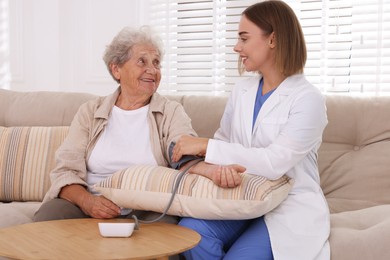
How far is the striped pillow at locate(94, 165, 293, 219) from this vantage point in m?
1.99

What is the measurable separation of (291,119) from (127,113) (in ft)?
2.18

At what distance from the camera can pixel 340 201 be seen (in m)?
2.61

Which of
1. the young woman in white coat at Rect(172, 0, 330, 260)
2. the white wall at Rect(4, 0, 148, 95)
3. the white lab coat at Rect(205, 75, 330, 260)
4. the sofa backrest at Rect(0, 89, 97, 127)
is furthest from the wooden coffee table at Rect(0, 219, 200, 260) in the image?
the white wall at Rect(4, 0, 148, 95)

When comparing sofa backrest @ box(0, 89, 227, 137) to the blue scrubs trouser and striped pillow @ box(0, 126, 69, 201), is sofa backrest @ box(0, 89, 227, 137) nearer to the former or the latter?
striped pillow @ box(0, 126, 69, 201)

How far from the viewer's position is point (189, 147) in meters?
2.19

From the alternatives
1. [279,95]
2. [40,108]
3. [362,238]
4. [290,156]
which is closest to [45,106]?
[40,108]

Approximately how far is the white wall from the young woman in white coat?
6.47 ft

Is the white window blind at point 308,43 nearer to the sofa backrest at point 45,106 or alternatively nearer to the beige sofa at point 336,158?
the beige sofa at point 336,158

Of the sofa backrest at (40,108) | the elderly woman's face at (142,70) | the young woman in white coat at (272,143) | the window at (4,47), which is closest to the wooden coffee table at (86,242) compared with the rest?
the young woman in white coat at (272,143)

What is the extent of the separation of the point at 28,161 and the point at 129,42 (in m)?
0.80

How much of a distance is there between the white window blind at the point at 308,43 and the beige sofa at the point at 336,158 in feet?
2.79

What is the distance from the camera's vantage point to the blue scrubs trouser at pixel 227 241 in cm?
202

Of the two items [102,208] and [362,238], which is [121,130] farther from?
[362,238]

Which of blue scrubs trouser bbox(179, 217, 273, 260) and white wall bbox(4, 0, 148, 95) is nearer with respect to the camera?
blue scrubs trouser bbox(179, 217, 273, 260)
